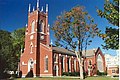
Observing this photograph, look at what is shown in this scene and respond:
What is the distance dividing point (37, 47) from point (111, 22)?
533 inches

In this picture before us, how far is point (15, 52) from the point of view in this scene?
22016mm

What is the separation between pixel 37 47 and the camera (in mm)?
19109

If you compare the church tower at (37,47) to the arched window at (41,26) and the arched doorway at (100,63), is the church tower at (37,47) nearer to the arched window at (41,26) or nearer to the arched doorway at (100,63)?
the arched window at (41,26)

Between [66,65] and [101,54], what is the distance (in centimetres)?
727

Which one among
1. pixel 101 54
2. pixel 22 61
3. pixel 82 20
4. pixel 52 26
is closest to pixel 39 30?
pixel 22 61

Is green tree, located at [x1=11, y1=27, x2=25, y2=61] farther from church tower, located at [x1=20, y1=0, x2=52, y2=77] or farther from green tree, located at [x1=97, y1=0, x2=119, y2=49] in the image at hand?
green tree, located at [x1=97, y1=0, x2=119, y2=49]

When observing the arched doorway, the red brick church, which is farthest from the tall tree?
the arched doorway

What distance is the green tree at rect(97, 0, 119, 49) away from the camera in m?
5.75

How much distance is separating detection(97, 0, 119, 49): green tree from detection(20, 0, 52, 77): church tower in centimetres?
1232

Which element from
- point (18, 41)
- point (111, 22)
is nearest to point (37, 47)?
point (18, 41)

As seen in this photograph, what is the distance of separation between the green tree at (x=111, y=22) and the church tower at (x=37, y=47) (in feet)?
40.4

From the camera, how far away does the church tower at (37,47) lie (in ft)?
60.5

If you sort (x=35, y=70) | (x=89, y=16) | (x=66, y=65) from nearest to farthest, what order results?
1. (x=89, y=16)
2. (x=35, y=70)
3. (x=66, y=65)

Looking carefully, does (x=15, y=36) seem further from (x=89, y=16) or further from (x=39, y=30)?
(x=89, y=16)
